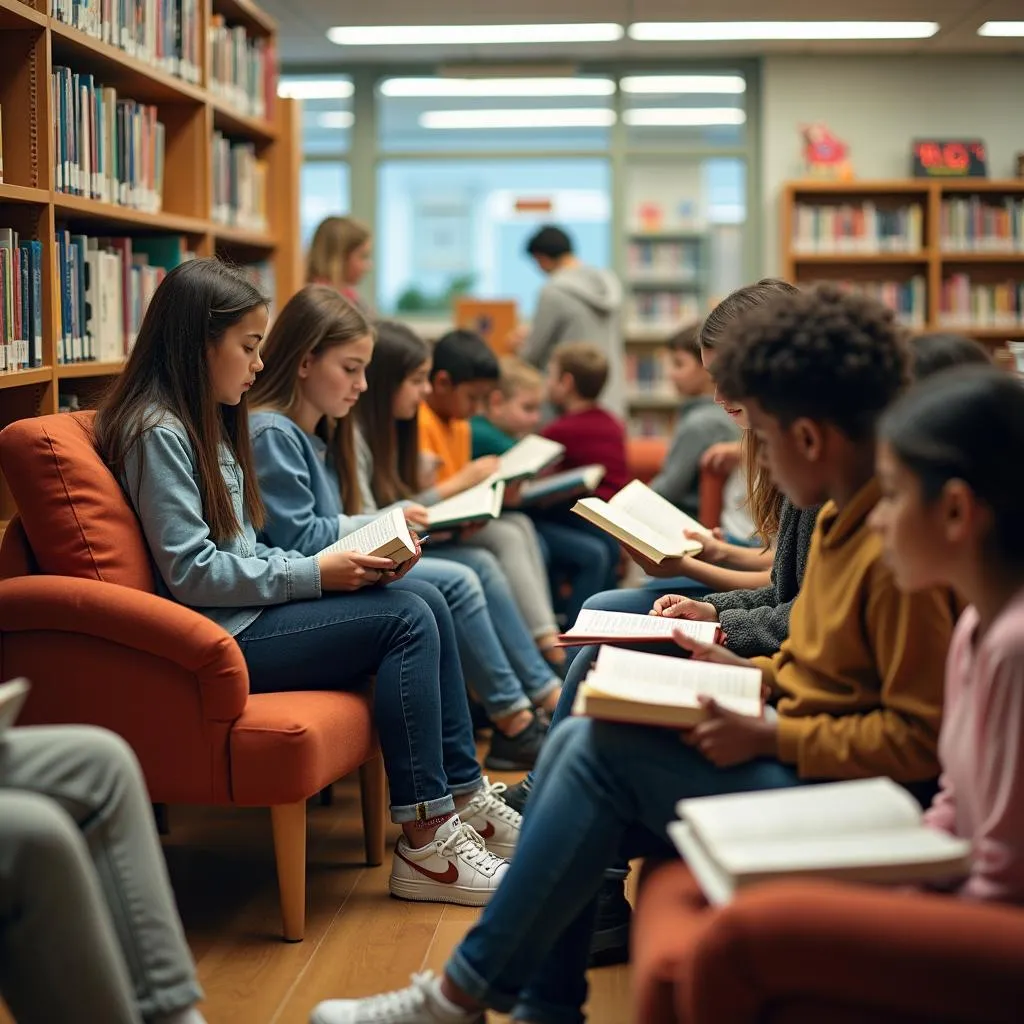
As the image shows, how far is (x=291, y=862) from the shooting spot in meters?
2.19

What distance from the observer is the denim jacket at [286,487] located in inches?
102

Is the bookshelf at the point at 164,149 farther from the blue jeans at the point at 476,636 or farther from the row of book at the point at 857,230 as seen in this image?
the row of book at the point at 857,230

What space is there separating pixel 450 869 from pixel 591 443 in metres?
2.24

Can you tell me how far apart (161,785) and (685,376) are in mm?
2684

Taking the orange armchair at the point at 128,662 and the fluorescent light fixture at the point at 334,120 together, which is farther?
the fluorescent light fixture at the point at 334,120

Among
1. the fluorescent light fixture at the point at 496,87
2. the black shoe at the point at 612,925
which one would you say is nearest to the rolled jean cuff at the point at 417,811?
the black shoe at the point at 612,925

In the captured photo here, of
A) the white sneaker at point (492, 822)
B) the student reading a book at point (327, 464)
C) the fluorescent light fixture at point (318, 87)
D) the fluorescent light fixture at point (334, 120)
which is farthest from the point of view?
the fluorescent light fixture at point (334, 120)

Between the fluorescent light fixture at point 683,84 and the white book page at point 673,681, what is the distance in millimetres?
7090

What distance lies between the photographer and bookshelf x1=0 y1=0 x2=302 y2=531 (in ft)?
8.81

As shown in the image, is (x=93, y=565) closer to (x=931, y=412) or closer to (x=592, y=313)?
(x=931, y=412)

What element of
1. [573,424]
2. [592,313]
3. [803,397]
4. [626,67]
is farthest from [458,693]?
[626,67]

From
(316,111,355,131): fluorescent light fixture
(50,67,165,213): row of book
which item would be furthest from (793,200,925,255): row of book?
(50,67,165,213): row of book

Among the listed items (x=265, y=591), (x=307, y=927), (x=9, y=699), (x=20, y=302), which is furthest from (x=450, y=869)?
(x=20, y=302)

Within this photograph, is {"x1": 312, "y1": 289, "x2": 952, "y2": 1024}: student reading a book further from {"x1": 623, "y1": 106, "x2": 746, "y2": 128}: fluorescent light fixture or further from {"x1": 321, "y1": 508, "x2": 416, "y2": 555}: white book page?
{"x1": 623, "y1": 106, "x2": 746, "y2": 128}: fluorescent light fixture
